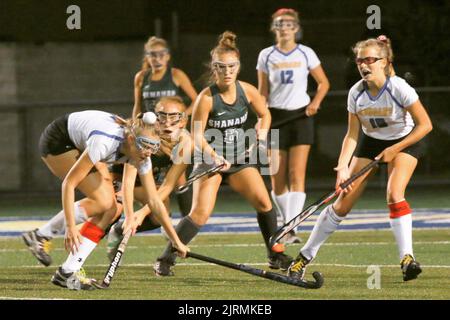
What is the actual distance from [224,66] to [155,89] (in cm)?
241

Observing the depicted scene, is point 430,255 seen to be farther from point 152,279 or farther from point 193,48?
point 193,48

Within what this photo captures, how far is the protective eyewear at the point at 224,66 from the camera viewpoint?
27.4ft

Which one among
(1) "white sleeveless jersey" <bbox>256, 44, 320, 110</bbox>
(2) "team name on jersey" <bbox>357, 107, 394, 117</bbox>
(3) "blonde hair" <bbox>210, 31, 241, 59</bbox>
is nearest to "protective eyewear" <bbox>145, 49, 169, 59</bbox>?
(1) "white sleeveless jersey" <bbox>256, 44, 320, 110</bbox>

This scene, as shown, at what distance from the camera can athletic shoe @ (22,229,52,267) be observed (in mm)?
8445

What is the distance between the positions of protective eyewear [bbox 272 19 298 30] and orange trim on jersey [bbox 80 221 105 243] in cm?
310

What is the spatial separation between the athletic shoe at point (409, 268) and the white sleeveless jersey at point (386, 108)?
807 millimetres

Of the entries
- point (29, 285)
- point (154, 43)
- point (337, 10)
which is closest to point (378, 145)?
point (29, 285)

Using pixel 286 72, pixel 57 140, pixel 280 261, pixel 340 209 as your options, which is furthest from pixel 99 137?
pixel 286 72

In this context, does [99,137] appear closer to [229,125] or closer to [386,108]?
[229,125]

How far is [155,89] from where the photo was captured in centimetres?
1072

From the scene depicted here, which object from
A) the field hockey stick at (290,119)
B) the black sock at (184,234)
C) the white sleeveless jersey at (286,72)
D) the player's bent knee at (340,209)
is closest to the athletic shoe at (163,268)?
the black sock at (184,234)

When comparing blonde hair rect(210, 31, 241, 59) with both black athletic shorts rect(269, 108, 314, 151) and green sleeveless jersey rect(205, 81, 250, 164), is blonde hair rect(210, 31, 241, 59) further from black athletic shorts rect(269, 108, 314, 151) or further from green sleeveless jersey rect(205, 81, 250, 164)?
black athletic shorts rect(269, 108, 314, 151)

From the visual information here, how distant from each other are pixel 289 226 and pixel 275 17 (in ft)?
8.80

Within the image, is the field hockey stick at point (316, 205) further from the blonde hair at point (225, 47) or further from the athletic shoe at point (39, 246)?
the athletic shoe at point (39, 246)
